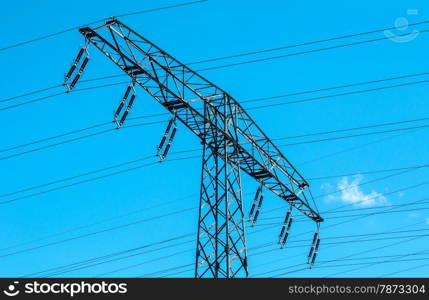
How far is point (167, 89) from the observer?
2503cm

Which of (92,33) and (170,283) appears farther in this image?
(92,33)

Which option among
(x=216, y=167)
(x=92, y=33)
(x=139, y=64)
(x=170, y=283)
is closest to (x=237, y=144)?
(x=216, y=167)

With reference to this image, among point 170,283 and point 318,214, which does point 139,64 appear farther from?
point 318,214

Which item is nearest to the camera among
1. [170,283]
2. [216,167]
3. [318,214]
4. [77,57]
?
[170,283]

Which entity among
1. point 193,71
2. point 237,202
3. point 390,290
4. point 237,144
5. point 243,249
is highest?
point 193,71

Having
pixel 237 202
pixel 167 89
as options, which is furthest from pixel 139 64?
pixel 237 202

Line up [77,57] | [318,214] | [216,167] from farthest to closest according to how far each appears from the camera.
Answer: [318,214] → [216,167] → [77,57]

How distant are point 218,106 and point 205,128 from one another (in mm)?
1310

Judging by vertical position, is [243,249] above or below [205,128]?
below

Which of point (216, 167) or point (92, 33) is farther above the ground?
point (92, 33)

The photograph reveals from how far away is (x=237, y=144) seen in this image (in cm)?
2688

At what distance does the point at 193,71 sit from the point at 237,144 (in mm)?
3729

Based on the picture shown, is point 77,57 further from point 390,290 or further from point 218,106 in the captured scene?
point 390,290

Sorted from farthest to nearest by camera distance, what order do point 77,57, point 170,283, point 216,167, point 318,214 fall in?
point 318,214
point 216,167
point 77,57
point 170,283
